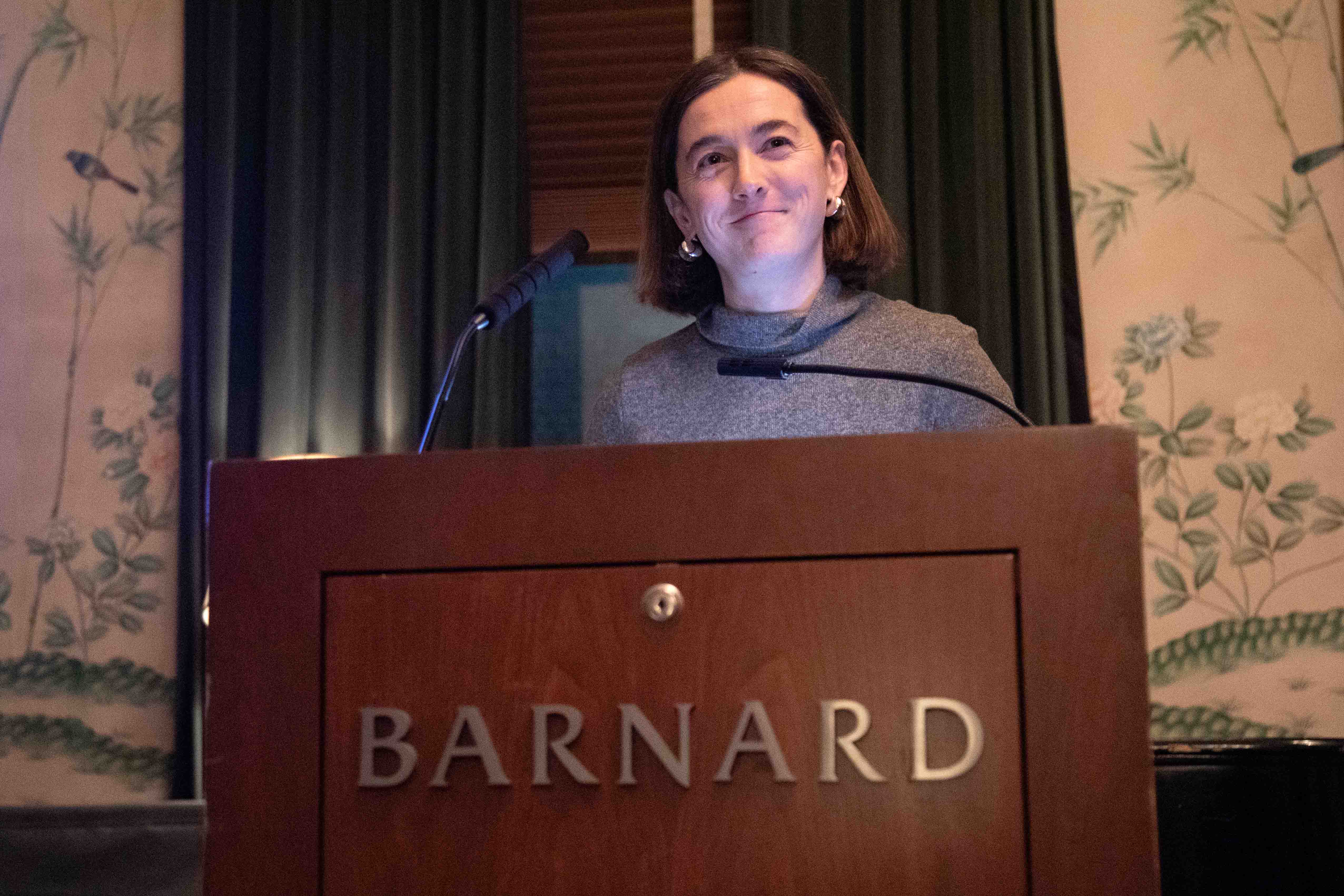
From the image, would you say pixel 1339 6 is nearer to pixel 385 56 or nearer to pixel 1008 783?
pixel 385 56

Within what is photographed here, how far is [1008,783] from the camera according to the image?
66cm

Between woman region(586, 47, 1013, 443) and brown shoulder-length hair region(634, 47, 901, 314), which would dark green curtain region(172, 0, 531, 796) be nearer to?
brown shoulder-length hair region(634, 47, 901, 314)

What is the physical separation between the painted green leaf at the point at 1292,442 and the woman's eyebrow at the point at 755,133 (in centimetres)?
121

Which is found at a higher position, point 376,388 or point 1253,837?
point 376,388

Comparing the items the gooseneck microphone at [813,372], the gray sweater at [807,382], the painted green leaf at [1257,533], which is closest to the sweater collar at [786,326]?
the gray sweater at [807,382]

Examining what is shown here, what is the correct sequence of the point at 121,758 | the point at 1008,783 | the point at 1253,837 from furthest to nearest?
the point at 121,758
the point at 1253,837
the point at 1008,783

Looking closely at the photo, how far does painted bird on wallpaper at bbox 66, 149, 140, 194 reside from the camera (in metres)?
2.38

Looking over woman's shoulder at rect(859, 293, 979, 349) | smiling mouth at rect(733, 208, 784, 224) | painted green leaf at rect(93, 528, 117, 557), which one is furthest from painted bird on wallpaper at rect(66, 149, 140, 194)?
woman's shoulder at rect(859, 293, 979, 349)

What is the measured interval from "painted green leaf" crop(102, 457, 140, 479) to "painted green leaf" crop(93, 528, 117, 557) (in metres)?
0.11

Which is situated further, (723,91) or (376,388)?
(376,388)

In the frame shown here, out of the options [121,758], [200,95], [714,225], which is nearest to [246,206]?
[200,95]

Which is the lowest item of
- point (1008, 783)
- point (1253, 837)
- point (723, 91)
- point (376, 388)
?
point (1253, 837)

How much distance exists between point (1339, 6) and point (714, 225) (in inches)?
58.7

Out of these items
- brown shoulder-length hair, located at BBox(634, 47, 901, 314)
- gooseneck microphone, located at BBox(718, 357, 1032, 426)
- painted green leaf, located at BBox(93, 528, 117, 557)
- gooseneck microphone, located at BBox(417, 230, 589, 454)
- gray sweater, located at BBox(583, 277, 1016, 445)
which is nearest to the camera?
gooseneck microphone, located at BBox(718, 357, 1032, 426)
